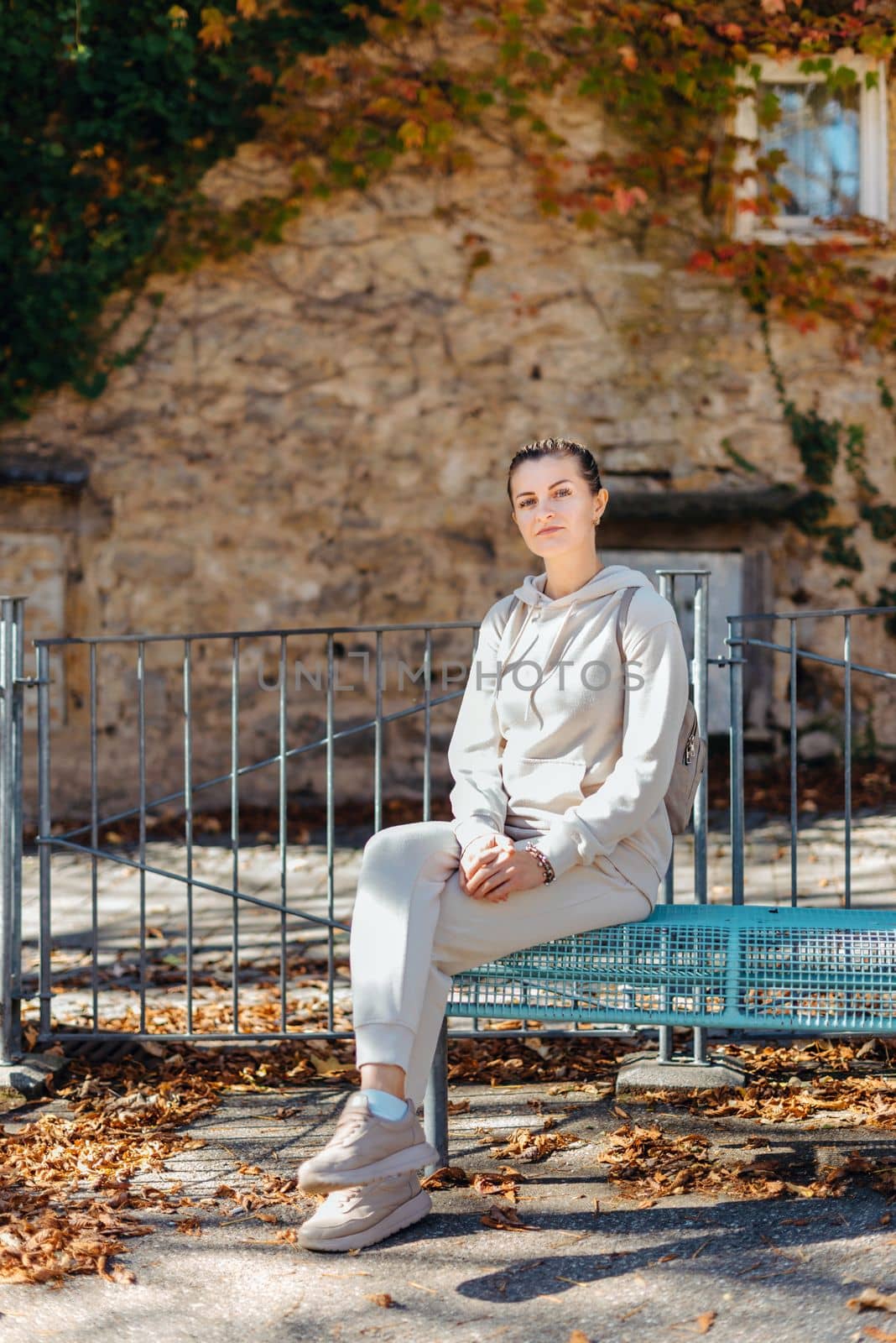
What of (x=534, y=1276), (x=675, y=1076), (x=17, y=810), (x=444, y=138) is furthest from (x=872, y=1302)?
(x=444, y=138)

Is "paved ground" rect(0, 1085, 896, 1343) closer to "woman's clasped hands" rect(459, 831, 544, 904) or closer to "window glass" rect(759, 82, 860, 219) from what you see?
"woman's clasped hands" rect(459, 831, 544, 904)

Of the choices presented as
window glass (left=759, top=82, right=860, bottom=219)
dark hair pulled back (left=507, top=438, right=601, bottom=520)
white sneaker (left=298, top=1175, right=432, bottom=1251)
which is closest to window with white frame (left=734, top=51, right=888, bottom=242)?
window glass (left=759, top=82, right=860, bottom=219)

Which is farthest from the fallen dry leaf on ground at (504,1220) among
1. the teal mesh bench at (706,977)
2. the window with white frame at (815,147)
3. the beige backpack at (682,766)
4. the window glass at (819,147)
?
the window glass at (819,147)

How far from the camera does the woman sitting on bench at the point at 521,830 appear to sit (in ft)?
8.73

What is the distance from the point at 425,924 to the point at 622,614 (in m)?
0.84

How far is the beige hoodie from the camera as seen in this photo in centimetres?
288

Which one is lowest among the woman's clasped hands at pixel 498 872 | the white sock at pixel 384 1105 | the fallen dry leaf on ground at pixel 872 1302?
the fallen dry leaf on ground at pixel 872 1302

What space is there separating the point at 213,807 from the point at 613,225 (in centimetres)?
472

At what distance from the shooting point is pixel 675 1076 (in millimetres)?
3521

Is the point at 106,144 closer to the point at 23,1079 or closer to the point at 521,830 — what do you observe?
the point at 23,1079

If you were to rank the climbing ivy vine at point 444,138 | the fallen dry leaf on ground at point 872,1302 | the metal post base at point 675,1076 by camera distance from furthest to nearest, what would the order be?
1. the climbing ivy vine at point 444,138
2. the metal post base at point 675,1076
3. the fallen dry leaf on ground at point 872,1302

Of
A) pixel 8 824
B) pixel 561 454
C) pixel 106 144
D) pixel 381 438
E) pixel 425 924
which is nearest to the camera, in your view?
pixel 425 924

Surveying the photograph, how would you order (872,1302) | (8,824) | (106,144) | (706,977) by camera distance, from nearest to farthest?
1. (872,1302)
2. (706,977)
3. (8,824)
4. (106,144)

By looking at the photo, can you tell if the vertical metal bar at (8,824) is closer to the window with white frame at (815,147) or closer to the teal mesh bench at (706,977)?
the teal mesh bench at (706,977)
